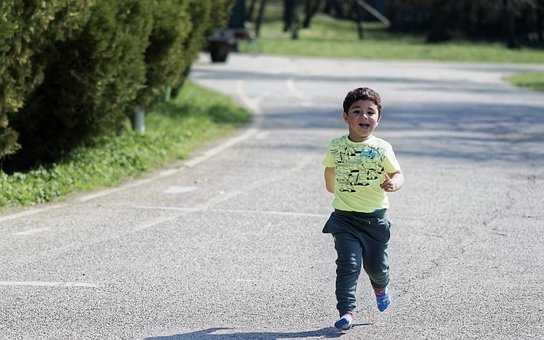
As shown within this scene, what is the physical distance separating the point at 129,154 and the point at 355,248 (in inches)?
324

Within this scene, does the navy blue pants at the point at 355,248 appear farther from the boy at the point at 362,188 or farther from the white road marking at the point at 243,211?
the white road marking at the point at 243,211

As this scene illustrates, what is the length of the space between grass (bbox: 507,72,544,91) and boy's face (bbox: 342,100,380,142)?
89.7 feet

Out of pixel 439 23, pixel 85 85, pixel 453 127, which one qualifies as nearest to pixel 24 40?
pixel 85 85

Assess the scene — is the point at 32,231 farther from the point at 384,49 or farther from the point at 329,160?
the point at 384,49

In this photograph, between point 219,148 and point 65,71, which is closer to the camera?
point 65,71

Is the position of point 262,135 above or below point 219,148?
below

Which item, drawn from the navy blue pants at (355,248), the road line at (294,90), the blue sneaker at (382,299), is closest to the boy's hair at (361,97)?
the navy blue pants at (355,248)

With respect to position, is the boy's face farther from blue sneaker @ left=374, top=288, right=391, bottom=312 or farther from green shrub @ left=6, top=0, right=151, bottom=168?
green shrub @ left=6, top=0, right=151, bottom=168

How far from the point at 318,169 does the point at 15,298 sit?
7.76 metres

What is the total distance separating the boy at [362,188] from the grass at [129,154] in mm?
5156

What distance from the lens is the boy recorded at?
726 centimetres

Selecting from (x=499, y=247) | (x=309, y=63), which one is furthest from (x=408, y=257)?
(x=309, y=63)

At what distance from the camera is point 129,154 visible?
15242 millimetres

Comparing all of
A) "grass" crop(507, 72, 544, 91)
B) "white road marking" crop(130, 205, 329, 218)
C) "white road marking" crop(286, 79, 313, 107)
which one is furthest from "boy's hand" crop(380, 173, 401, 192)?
"grass" crop(507, 72, 544, 91)
